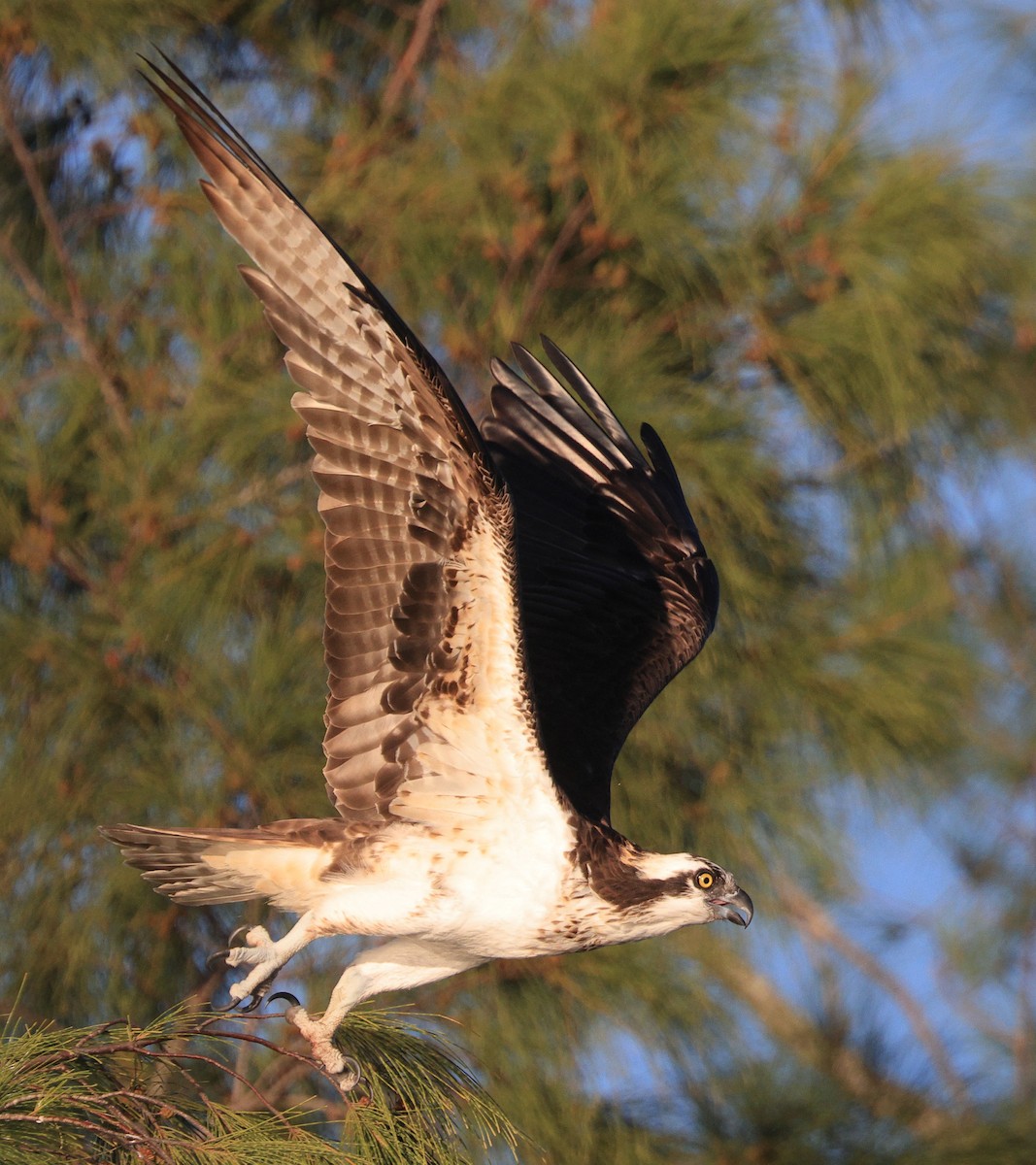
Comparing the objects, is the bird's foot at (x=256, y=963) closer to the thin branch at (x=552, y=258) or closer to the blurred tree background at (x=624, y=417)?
the blurred tree background at (x=624, y=417)

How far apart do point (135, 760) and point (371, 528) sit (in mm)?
1631

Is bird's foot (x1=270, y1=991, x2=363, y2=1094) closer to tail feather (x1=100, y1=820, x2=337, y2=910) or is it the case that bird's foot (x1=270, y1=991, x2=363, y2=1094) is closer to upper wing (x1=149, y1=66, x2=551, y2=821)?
tail feather (x1=100, y1=820, x2=337, y2=910)

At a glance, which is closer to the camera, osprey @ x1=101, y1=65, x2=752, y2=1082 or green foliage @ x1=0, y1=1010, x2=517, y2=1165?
green foliage @ x1=0, y1=1010, x2=517, y2=1165

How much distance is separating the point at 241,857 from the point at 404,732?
404 mm

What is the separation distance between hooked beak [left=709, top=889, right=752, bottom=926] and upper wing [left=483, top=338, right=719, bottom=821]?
612mm

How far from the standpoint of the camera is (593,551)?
4.40 metres

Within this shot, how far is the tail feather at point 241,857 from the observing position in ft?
11.2

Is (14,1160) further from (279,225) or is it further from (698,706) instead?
(698,706)

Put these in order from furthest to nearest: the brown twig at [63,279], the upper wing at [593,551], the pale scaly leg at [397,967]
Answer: the brown twig at [63,279], the upper wing at [593,551], the pale scaly leg at [397,967]

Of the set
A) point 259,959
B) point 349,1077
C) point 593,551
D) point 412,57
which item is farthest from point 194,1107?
point 412,57

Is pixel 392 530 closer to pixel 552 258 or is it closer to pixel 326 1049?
pixel 326 1049

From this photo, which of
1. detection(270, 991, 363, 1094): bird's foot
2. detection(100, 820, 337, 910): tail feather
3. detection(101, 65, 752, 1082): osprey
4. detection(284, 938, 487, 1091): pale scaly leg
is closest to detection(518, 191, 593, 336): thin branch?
detection(101, 65, 752, 1082): osprey

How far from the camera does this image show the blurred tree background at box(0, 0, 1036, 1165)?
449cm

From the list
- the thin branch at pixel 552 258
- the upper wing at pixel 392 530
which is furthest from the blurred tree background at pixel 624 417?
the upper wing at pixel 392 530
